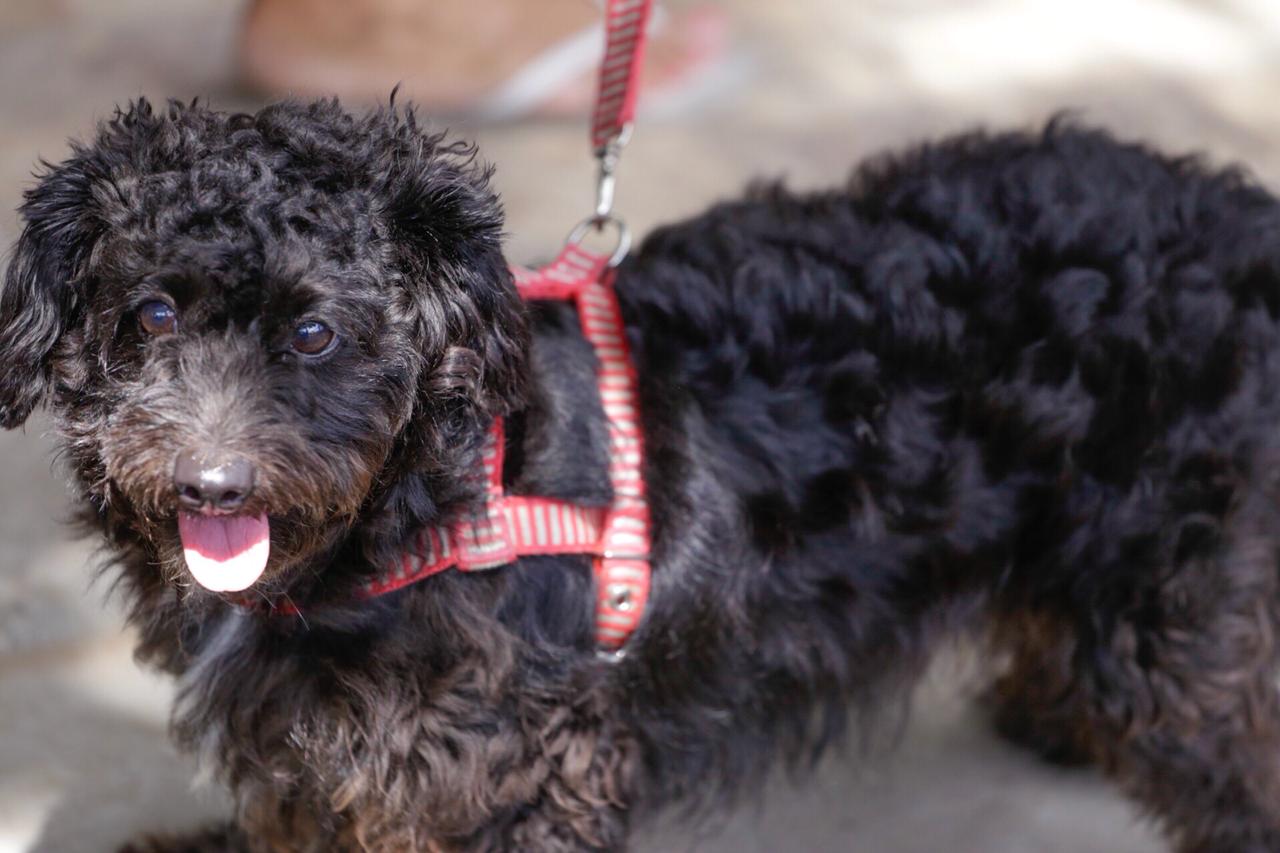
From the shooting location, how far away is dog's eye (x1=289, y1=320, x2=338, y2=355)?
151 centimetres

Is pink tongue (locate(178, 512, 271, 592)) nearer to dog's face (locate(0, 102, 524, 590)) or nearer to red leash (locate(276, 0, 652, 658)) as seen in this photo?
dog's face (locate(0, 102, 524, 590))

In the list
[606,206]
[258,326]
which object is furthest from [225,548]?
[606,206]

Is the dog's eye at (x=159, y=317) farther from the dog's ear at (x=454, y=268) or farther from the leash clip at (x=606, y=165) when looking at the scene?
the leash clip at (x=606, y=165)

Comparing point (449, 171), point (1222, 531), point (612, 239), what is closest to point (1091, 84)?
point (612, 239)

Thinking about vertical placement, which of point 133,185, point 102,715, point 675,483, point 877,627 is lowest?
point 102,715

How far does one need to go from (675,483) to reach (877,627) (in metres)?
0.45

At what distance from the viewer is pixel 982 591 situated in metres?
2.15

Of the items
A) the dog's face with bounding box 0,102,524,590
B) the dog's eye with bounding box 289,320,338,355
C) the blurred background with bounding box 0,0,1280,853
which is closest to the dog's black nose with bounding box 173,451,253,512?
the dog's face with bounding box 0,102,524,590

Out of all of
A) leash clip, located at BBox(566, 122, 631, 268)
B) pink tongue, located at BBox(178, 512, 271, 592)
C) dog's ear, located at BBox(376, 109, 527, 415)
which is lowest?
pink tongue, located at BBox(178, 512, 271, 592)

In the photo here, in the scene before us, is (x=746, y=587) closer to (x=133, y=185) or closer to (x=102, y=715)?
(x=133, y=185)

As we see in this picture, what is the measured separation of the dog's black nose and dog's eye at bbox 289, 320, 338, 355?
0.14 m

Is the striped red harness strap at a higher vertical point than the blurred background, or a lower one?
lower

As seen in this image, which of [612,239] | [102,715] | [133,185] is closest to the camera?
[133,185]

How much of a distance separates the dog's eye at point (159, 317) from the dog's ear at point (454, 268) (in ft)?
0.85
